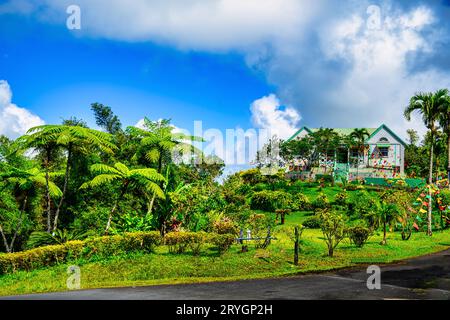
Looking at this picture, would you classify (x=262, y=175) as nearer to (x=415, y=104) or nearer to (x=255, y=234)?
(x=415, y=104)

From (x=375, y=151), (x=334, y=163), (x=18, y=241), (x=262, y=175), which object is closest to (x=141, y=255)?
(x=18, y=241)

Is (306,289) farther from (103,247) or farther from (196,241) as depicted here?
(103,247)

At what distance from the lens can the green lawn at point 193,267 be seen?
1493 centimetres

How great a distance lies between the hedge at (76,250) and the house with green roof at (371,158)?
41097 mm

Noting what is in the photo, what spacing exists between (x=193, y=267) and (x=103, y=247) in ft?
14.2

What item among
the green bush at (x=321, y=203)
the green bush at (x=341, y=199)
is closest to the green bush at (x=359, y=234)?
the green bush at (x=321, y=203)

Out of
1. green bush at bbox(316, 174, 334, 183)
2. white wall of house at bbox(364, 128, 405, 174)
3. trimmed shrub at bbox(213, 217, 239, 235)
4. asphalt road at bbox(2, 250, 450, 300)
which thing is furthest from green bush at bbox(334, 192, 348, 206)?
asphalt road at bbox(2, 250, 450, 300)

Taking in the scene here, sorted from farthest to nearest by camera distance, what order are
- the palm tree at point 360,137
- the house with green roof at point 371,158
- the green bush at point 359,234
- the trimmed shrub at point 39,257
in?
1. the house with green roof at point 371,158
2. the palm tree at point 360,137
3. the green bush at point 359,234
4. the trimmed shrub at point 39,257

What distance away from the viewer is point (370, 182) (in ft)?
172

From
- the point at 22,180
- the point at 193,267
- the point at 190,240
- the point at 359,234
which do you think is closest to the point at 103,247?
the point at 190,240

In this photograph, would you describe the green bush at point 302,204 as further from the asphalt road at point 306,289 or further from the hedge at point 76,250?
the asphalt road at point 306,289

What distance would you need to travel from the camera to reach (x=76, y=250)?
17781 mm

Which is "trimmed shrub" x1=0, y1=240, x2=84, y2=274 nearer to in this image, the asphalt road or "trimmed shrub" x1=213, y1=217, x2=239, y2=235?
the asphalt road

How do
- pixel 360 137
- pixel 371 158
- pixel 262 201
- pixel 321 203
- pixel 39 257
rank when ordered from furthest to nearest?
1. pixel 371 158
2. pixel 360 137
3. pixel 262 201
4. pixel 321 203
5. pixel 39 257
